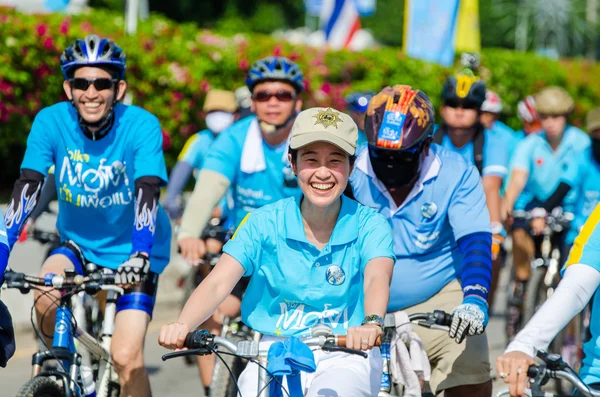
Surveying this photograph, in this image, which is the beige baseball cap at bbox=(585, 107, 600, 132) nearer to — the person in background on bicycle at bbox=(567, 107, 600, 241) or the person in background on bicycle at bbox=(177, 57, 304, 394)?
the person in background on bicycle at bbox=(567, 107, 600, 241)

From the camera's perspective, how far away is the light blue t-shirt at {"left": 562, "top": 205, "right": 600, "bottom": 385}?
163 inches

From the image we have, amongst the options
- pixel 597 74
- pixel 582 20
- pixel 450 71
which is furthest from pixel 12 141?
pixel 582 20

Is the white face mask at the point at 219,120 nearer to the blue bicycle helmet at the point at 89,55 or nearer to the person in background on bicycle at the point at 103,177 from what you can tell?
the person in background on bicycle at the point at 103,177

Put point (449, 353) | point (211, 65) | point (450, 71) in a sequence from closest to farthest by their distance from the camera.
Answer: point (449, 353) < point (211, 65) < point (450, 71)

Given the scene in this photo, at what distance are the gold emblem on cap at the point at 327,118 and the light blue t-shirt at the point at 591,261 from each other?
1.11m

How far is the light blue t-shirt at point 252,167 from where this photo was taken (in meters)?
7.00

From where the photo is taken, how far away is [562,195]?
922 centimetres

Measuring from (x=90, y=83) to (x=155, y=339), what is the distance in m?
4.79

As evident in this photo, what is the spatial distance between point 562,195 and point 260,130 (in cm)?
328

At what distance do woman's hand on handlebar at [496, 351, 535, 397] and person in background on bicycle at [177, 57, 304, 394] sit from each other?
3288mm

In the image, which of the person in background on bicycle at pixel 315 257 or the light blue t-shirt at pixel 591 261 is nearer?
the light blue t-shirt at pixel 591 261

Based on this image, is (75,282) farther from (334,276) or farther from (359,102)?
(359,102)

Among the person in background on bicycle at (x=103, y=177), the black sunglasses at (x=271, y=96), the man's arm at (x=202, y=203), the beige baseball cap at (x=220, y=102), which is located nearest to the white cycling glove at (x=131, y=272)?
the person in background on bicycle at (x=103, y=177)

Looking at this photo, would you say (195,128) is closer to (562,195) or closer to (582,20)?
(562,195)
